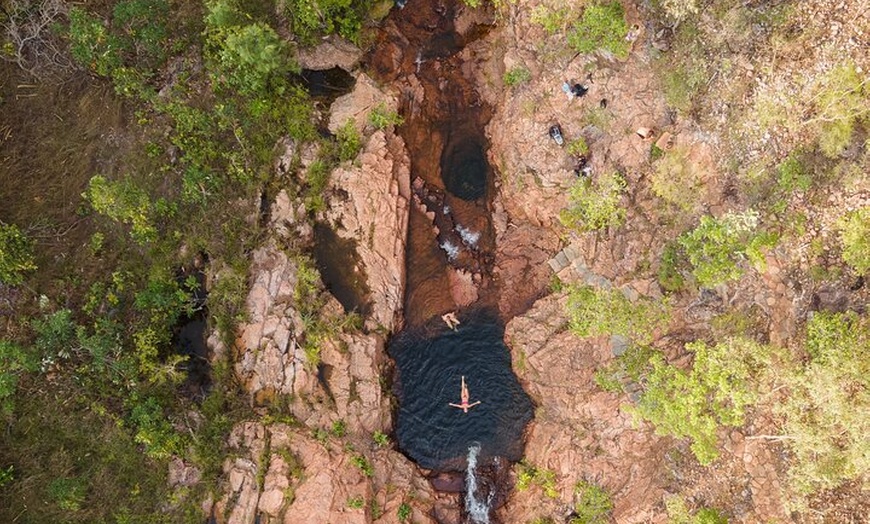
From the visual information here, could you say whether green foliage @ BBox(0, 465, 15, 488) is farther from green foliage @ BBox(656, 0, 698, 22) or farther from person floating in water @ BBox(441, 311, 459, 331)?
green foliage @ BBox(656, 0, 698, 22)

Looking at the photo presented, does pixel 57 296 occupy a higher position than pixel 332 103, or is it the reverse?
pixel 332 103

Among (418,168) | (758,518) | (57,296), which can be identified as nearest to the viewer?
(758,518)

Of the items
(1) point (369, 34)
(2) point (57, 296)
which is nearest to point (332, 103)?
(1) point (369, 34)

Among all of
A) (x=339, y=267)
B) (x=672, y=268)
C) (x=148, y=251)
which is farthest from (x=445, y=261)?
(x=148, y=251)

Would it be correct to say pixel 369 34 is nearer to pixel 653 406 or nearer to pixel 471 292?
pixel 471 292

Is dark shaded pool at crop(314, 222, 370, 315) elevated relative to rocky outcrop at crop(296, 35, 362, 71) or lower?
lower

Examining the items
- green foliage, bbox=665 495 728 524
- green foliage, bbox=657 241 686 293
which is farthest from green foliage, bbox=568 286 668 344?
green foliage, bbox=665 495 728 524

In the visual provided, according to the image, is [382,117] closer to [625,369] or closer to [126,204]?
[126,204]
